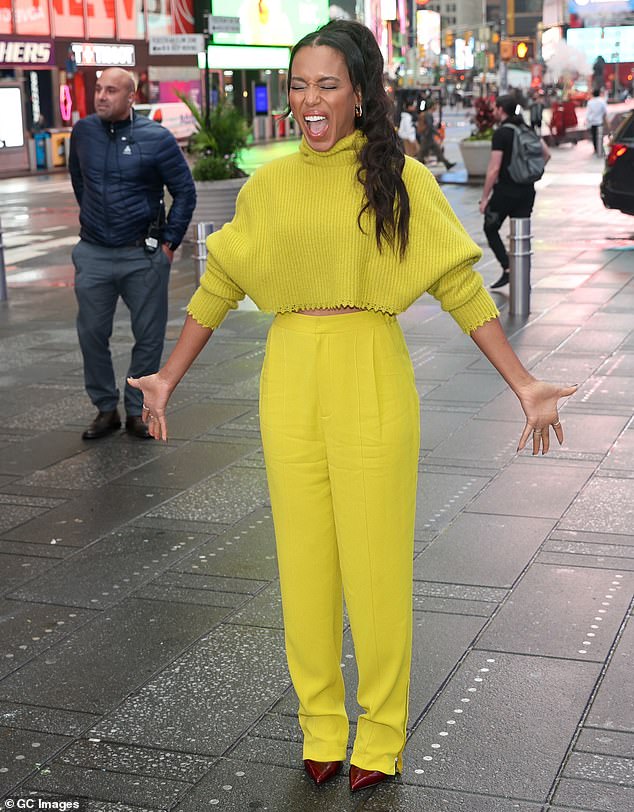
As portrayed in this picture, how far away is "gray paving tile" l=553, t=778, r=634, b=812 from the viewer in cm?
342

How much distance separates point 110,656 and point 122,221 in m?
3.35

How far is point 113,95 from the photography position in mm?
7051

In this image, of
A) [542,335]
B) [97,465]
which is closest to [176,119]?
[542,335]

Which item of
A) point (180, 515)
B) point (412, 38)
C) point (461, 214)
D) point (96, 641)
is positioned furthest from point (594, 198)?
point (412, 38)

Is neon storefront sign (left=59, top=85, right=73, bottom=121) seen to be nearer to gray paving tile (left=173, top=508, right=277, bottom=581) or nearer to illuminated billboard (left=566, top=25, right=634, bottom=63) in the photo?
gray paving tile (left=173, top=508, right=277, bottom=581)

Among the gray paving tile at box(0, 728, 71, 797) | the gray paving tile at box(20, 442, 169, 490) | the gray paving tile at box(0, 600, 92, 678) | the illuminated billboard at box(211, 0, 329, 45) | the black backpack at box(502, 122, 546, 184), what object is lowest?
the gray paving tile at box(20, 442, 169, 490)

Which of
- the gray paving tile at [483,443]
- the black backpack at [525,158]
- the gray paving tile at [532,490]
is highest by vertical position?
the black backpack at [525,158]

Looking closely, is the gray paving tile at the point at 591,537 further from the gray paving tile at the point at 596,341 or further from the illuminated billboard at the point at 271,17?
the illuminated billboard at the point at 271,17

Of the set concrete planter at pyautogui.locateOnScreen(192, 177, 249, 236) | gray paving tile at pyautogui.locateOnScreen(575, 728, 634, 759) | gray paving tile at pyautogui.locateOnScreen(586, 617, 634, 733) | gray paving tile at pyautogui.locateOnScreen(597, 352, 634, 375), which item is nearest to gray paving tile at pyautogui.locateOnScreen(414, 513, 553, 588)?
gray paving tile at pyautogui.locateOnScreen(586, 617, 634, 733)

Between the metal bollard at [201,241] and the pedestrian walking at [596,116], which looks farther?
the pedestrian walking at [596,116]

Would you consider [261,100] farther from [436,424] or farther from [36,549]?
[36,549]

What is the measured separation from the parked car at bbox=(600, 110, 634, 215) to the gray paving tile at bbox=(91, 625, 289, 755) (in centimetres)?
1335

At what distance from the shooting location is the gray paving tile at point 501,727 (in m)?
3.58

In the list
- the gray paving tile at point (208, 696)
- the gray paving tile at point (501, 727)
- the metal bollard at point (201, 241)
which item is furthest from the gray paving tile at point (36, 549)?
the metal bollard at point (201, 241)
